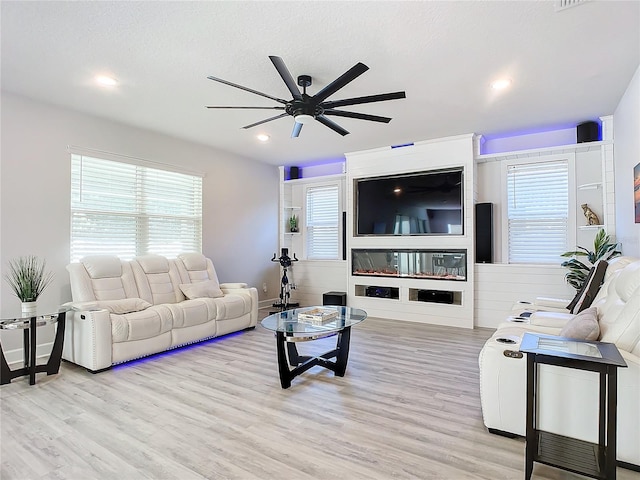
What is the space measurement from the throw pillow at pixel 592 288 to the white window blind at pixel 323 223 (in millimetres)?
4077

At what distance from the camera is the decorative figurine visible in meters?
4.48

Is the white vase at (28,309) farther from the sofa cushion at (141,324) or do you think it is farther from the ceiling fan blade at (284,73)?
the ceiling fan blade at (284,73)

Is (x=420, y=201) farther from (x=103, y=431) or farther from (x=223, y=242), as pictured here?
(x=103, y=431)

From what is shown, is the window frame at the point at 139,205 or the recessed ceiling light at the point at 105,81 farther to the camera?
the window frame at the point at 139,205

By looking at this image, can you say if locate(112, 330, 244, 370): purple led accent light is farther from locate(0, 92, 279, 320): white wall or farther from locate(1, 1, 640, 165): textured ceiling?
locate(1, 1, 640, 165): textured ceiling

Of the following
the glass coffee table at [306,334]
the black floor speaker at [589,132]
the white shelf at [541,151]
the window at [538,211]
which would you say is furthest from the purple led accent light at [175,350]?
the black floor speaker at [589,132]

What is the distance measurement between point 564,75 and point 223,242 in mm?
4893

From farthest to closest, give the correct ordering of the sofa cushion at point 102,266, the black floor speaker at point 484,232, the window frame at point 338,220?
the window frame at point 338,220
the black floor speaker at point 484,232
the sofa cushion at point 102,266

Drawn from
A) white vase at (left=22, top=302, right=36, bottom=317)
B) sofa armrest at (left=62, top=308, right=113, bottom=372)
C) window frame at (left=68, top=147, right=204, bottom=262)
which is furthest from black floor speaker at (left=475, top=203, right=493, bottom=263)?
white vase at (left=22, top=302, right=36, bottom=317)

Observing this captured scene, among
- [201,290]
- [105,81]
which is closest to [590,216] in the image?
[201,290]

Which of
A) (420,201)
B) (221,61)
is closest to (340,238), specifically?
(420,201)

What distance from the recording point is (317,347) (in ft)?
Answer: 13.3

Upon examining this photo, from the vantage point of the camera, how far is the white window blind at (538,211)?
4.84 metres

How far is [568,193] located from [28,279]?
6213mm
